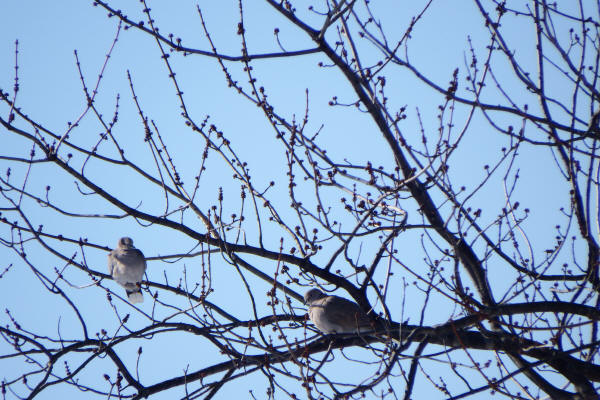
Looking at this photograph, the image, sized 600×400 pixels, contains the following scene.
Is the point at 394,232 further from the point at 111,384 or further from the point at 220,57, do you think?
the point at 111,384

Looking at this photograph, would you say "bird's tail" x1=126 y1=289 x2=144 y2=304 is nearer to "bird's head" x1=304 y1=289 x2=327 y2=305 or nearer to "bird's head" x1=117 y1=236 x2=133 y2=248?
"bird's head" x1=117 y1=236 x2=133 y2=248

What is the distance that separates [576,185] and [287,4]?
274cm

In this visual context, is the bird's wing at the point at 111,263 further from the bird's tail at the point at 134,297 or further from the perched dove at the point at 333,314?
the perched dove at the point at 333,314

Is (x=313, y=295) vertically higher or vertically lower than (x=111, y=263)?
lower

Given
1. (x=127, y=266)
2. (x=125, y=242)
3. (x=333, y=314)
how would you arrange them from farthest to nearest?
(x=125, y=242) → (x=127, y=266) → (x=333, y=314)

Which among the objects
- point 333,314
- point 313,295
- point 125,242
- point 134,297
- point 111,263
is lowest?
point 333,314

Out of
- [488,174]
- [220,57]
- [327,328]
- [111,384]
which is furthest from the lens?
[327,328]

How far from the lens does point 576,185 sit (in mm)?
4930

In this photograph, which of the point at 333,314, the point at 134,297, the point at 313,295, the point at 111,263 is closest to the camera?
the point at 333,314

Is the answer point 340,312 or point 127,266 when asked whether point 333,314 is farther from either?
point 127,266

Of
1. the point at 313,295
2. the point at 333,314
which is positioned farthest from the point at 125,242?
the point at 333,314

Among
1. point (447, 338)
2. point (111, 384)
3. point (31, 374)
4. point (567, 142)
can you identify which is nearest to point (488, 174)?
point (567, 142)

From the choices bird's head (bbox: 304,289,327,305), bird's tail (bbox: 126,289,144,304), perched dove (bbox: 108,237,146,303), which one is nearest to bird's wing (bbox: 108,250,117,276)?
perched dove (bbox: 108,237,146,303)

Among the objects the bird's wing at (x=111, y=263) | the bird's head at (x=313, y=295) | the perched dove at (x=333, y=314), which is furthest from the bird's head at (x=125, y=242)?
the perched dove at (x=333, y=314)
